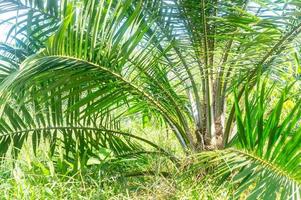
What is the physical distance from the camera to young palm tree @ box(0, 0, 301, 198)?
2.09 metres

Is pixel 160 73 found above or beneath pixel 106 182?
above

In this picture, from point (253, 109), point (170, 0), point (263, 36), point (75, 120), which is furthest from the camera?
point (75, 120)

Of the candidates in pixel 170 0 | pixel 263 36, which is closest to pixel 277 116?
pixel 263 36

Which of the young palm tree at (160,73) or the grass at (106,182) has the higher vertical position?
the young palm tree at (160,73)

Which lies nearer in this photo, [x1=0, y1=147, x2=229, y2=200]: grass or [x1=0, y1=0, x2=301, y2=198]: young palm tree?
[x1=0, y1=0, x2=301, y2=198]: young palm tree

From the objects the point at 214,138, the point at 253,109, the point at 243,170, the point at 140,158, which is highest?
the point at 253,109

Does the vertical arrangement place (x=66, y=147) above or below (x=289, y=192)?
below

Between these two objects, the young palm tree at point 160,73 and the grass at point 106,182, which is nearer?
the young palm tree at point 160,73

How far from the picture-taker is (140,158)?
11.1 feet

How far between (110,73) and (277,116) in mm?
904

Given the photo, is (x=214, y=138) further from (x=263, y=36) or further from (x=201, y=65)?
(x=263, y=36)

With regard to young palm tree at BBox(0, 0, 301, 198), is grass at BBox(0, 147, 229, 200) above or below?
below

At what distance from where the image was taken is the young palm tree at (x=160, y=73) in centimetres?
209

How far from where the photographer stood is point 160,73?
3.04 meters
